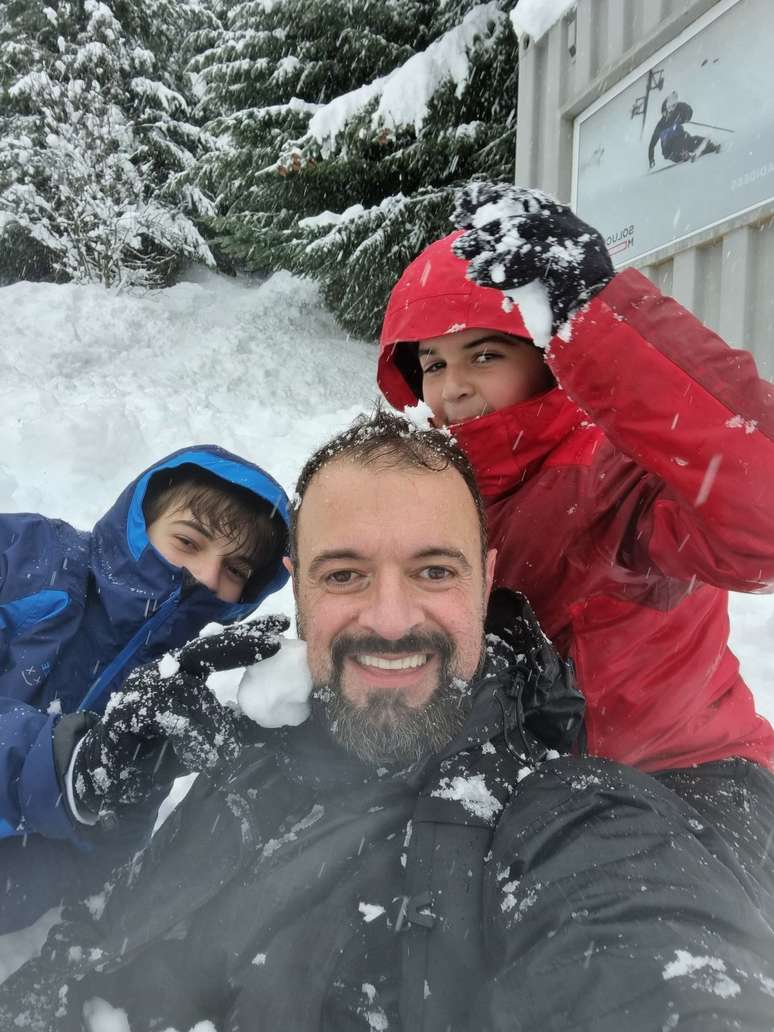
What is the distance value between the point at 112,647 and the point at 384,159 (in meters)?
7.02

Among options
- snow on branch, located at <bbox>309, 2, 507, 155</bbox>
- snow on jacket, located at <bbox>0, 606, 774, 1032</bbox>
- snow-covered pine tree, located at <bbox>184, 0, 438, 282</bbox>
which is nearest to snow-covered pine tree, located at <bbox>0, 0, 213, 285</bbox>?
snow-covered pine tree, located at <bbox>184, 0, 438, 282</bbox>

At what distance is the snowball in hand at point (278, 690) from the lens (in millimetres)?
1670

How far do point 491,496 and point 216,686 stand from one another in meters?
1.05

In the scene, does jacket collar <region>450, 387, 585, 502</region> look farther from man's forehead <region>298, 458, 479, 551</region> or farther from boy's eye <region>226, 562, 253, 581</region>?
boy's eye <region>226, 562, 253, 581</region>

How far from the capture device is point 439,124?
754cm

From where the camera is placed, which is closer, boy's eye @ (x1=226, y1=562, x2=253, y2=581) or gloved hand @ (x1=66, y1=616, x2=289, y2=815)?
gloved hand @ (x1=66, y1=616, x2=289, y2=815)

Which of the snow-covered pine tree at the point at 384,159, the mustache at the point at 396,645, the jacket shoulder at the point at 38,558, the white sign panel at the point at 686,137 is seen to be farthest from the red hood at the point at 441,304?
the snow-covered pine tree at the point at 384,159

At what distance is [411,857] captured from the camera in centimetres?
140

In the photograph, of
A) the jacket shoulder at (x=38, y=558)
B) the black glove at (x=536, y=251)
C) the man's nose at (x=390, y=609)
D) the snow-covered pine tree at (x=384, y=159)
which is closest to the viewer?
the black glove at (x=536, y=251)

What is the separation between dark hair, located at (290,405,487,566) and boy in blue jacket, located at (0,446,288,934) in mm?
485

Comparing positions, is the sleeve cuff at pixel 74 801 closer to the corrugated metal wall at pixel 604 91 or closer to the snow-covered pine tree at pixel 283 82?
the corrugated metal wall at pixel 604 91

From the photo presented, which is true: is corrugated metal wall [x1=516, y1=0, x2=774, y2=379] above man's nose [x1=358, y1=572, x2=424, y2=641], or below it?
above

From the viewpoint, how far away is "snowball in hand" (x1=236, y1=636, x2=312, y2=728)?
1670mm

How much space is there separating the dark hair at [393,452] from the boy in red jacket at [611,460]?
0.18m
